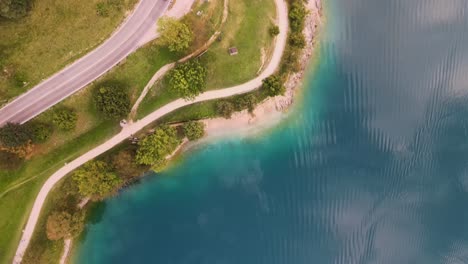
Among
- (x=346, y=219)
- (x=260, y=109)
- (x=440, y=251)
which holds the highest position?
(x=260, y=109)

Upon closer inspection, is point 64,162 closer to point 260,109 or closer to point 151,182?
point 151,182

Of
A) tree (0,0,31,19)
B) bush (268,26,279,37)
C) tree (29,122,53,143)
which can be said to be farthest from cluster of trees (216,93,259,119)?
tree (0,0,31,19)

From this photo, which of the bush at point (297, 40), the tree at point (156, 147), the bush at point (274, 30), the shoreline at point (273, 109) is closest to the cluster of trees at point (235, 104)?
the shoreline at point (273, 109)

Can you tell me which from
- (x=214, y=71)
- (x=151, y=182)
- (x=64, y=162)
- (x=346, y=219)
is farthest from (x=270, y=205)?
(x=64, y=162)

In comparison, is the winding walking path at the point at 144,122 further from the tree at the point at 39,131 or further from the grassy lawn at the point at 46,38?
the grassy lawn at the point at 46,38

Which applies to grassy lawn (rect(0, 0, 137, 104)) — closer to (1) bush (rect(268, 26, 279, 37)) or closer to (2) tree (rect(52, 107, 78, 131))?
(2) tree (rect(52, 107, 78, 131))

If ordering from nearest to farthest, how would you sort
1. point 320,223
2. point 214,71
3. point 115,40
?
point 115,40, point 214,71, point 320,223
